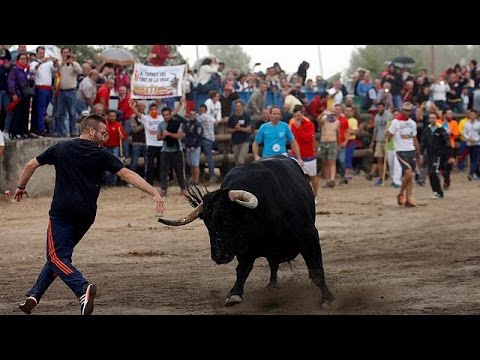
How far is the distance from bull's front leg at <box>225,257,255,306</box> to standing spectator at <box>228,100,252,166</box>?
40.7 feet

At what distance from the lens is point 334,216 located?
1836cm

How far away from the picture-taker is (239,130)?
22453mm

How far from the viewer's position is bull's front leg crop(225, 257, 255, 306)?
996 cm

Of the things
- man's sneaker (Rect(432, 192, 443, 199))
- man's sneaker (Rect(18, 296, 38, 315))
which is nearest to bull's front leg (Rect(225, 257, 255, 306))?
man's sneaker (Rect(18, 296, 38, 315))

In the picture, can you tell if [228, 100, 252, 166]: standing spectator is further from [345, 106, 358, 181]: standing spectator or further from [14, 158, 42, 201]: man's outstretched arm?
[14, 158, 42, 201]: man's outstretched arm

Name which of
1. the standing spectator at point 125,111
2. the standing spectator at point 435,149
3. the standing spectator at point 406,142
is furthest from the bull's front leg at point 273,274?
the standing spectator at point 125,111

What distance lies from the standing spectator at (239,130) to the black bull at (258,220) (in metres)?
11.8

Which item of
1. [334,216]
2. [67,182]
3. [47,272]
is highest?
[67,182]

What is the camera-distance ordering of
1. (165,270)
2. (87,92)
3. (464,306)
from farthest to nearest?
(87,92) < (165,270) < (464,306)

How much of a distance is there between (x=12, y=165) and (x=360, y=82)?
10.9 metres

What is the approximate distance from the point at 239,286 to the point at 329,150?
44.2 ft

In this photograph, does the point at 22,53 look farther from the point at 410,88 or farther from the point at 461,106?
the point at 461,106

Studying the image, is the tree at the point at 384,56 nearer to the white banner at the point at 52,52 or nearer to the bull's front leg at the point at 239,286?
the white banner at the point at 52,52
